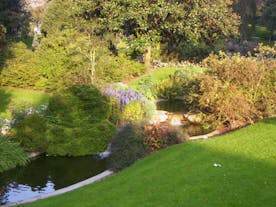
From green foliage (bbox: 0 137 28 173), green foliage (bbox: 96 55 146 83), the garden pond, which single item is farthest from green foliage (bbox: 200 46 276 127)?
green foliage (bbox: 96 55 146 83)

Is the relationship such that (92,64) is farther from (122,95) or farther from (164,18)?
(164,18)

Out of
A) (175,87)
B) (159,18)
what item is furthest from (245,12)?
(175,87)

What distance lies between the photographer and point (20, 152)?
1270 centimetres

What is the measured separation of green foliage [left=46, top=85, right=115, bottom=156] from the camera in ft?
45.1

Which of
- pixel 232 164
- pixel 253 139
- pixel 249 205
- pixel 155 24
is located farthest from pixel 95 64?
pixel 249 205

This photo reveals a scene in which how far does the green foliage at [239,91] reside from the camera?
48.7ft

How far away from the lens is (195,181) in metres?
9.11

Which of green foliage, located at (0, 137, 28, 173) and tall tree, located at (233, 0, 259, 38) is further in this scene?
tall tree, located at (233, 0, 259, 38)

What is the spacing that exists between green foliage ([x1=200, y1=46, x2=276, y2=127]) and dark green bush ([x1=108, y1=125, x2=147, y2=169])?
3662mm

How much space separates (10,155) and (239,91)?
7.76 metres

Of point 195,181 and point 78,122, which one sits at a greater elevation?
point 195,181

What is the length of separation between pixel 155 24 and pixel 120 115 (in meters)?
13.2

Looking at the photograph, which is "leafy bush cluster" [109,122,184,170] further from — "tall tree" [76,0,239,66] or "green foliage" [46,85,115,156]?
"tall tree" [76,0,239,66]

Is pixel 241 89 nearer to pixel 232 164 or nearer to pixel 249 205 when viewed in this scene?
pixel 232 164
